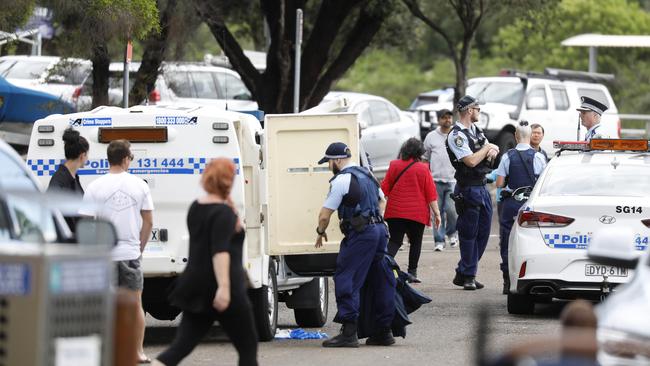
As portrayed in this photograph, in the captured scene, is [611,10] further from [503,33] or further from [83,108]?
[83,108]

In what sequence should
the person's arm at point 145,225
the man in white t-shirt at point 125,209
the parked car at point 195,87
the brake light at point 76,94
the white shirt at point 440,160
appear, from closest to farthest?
the man in white t-shirt at point 125,209
the person's arm at point 145,225
the brake light at point 76,94
the white shirt at point 440,160
the parked car at point 195,87

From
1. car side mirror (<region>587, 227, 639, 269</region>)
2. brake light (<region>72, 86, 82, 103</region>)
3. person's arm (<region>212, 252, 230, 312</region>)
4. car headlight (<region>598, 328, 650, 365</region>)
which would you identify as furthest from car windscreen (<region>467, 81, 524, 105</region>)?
car headlight (<region>598, 328, 650, 365</region>)

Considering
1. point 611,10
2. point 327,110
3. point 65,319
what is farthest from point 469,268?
point 611,10

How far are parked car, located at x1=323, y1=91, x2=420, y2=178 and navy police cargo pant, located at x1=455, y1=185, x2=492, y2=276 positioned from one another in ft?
29.8

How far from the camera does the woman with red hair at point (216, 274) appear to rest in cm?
923

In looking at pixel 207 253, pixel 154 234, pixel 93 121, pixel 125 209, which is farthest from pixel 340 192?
pixel 207 253

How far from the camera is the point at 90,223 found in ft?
24.7

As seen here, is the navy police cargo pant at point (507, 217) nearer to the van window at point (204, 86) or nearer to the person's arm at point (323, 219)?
the person's arm at point (323, 219)

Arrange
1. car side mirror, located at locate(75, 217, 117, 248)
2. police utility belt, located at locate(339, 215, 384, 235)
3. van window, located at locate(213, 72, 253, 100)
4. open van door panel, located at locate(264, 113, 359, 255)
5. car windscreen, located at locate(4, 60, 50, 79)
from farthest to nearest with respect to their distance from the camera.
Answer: van window, located at locate(213, 72, 253, 100) → car windscreen, located at locate(4, 60, 50, 79) → open van door panel, located at locate(264, 113, 359, 255) → police utility belt, located at locate(339, 215, 384, 235) → car side mirror, located at locate(75, 217, 117, 248)

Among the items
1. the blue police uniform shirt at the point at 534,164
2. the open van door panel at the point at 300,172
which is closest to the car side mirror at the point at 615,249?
the open van door panel at the point at 300,172

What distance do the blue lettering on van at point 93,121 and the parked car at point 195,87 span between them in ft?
29.2

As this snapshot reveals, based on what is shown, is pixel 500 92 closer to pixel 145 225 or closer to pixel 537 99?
pixel 537 99

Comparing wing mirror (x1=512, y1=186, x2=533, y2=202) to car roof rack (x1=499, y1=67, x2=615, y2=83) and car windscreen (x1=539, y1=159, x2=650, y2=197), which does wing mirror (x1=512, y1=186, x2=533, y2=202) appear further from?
car roof rack (x1=499, y1=67, x2=615, y2=83)

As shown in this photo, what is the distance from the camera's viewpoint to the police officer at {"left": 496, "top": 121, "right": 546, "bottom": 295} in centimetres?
1691
